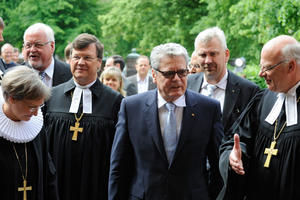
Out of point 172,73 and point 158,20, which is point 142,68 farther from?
point 158,20

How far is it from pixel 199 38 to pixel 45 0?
2509cm

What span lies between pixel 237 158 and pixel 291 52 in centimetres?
109

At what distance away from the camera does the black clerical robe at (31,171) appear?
458 centimetres

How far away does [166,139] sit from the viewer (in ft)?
16.1

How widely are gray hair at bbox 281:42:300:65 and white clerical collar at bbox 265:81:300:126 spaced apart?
0.25 metres

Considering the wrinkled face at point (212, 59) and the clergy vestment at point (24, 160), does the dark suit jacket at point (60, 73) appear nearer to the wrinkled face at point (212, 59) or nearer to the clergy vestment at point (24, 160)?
the wrinkled face at point (212, 59)

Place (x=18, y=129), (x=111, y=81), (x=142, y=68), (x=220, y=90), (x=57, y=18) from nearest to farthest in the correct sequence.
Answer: (x=18, y=129) < (x=220, y=90) < (x=111, y=81) < (x=142, y=68) < (x=57, y=18)

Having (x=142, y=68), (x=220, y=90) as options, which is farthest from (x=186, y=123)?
(x=142, y=68)

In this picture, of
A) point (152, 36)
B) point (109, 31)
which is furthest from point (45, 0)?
point (152, 36)

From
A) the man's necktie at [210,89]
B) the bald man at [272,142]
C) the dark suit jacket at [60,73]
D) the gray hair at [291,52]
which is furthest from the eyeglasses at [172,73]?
the dark suit jacket at [60,73]

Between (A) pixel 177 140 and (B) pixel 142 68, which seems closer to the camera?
(A) pixel 177 140

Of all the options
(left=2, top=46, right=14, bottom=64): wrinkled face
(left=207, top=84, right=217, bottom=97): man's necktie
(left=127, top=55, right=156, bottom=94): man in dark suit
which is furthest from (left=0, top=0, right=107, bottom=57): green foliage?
(left=207, top=84, right=217, bottom=97): man's necktie

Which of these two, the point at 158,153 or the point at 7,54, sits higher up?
the point at 7,54

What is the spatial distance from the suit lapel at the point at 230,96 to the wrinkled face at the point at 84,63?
5.38ft
